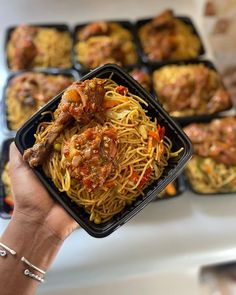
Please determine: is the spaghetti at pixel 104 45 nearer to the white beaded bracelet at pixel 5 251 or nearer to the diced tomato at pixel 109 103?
the diced tomato at pixel 109 103

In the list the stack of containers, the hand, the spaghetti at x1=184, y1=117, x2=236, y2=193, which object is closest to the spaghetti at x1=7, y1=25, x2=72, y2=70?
the stack of containers

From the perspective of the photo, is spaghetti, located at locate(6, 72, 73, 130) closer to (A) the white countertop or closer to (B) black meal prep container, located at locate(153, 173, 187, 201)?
(A) the white countertop

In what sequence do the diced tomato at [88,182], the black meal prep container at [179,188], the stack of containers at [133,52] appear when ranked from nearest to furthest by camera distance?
the diced tomato at [88,182] → the black meal prep container at [179,188] → the stack of containers at [133,52]

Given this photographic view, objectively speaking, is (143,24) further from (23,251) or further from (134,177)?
(23,251)

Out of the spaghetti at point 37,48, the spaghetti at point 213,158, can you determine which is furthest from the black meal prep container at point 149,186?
the spaghetti at point 37,48

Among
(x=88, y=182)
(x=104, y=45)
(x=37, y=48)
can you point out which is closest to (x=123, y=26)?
(x=104, y=45)

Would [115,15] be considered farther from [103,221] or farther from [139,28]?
[103,221]

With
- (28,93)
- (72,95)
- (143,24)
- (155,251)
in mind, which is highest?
(72,95)
